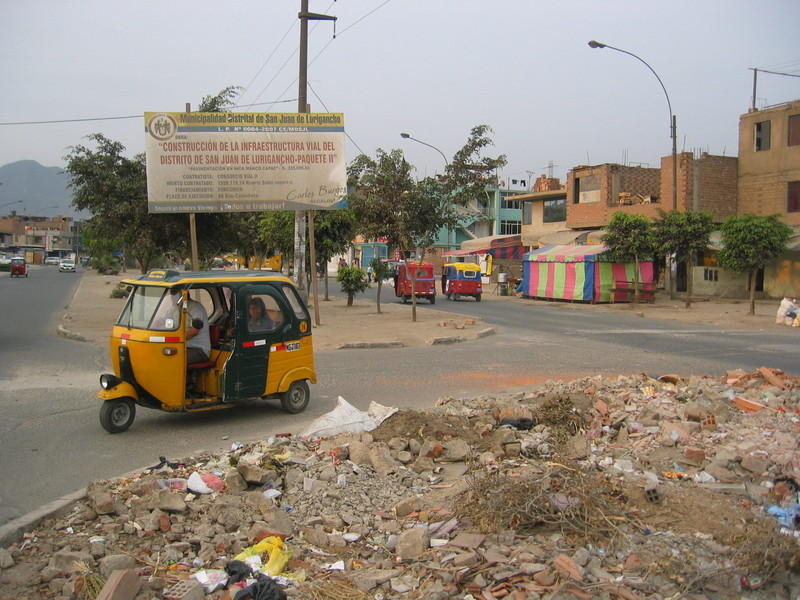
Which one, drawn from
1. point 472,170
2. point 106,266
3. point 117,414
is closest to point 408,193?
point 472,170

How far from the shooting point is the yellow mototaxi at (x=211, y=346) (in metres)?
7.43

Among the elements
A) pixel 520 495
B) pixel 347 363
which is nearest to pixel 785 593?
pixel 520 495

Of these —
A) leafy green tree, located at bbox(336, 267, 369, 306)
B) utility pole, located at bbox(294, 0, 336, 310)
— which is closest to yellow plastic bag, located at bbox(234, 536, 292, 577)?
utility pole, located at bbox(294, 0, 336, 310)

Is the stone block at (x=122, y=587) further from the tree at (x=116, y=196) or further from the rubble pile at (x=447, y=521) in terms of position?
the tree at (x=116, y=196)

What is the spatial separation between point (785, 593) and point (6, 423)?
7.90 m

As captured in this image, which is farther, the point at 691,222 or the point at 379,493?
the point at 691,222

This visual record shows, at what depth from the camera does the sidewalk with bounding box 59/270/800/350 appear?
16.8 meters

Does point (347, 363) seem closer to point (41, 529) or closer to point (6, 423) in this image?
point (6, 423)

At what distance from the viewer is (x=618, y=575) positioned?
3.80 meters

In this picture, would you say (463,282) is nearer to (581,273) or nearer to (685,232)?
(581,273)

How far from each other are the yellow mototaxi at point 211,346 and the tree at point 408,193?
12.5 meters

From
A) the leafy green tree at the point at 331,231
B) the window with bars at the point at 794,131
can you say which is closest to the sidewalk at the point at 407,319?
the leafy green tree at the point at 331,231

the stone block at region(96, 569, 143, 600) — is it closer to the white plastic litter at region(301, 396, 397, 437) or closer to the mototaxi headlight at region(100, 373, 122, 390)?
the white plastic litter at region(301, 396, 397, 437)

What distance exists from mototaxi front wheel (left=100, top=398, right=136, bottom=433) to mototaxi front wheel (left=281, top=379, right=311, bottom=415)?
1.79 metres
